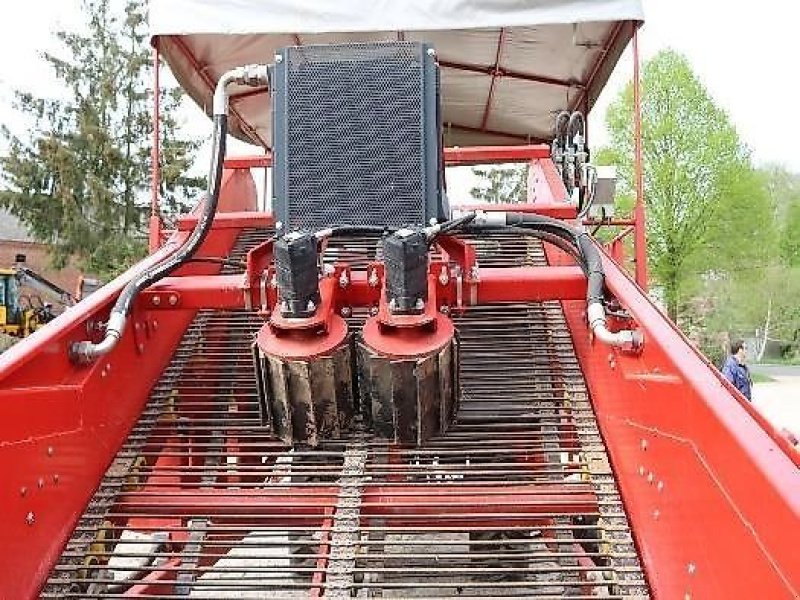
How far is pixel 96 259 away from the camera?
28.4m

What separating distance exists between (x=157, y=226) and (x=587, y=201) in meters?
2.37

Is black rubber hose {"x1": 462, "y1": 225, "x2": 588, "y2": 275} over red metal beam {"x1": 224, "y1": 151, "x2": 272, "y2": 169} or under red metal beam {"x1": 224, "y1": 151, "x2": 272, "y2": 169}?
under

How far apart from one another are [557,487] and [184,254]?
168 centimetres

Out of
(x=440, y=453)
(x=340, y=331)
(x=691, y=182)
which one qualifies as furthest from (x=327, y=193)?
(x=691, y=182)

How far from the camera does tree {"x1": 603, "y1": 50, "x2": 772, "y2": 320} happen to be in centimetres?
2675

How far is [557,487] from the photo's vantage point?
10.3 feet

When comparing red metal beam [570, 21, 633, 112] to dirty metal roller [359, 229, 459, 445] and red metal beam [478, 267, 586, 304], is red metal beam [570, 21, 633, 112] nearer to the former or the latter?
red metal beam [478, 267, 586, 304]

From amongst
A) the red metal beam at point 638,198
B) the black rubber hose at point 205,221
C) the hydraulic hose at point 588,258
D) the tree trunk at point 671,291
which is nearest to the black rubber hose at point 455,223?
the hydraulic hose at point 588,258

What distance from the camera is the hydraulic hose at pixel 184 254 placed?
3.03 meters

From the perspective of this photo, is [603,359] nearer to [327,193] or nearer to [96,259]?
[327,193]

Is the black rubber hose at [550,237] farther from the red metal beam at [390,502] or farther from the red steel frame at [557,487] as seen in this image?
the red metal beam at [390,502]

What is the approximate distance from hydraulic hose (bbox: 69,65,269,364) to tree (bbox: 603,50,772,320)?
921 inches

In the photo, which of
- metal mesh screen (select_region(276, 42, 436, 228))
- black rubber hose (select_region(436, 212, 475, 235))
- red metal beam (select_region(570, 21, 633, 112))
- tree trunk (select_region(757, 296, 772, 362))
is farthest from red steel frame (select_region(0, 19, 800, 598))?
tree trunk (select_region(757, 296, 772, 362))

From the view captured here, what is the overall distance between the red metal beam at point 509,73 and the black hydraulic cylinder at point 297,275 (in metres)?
5.19
